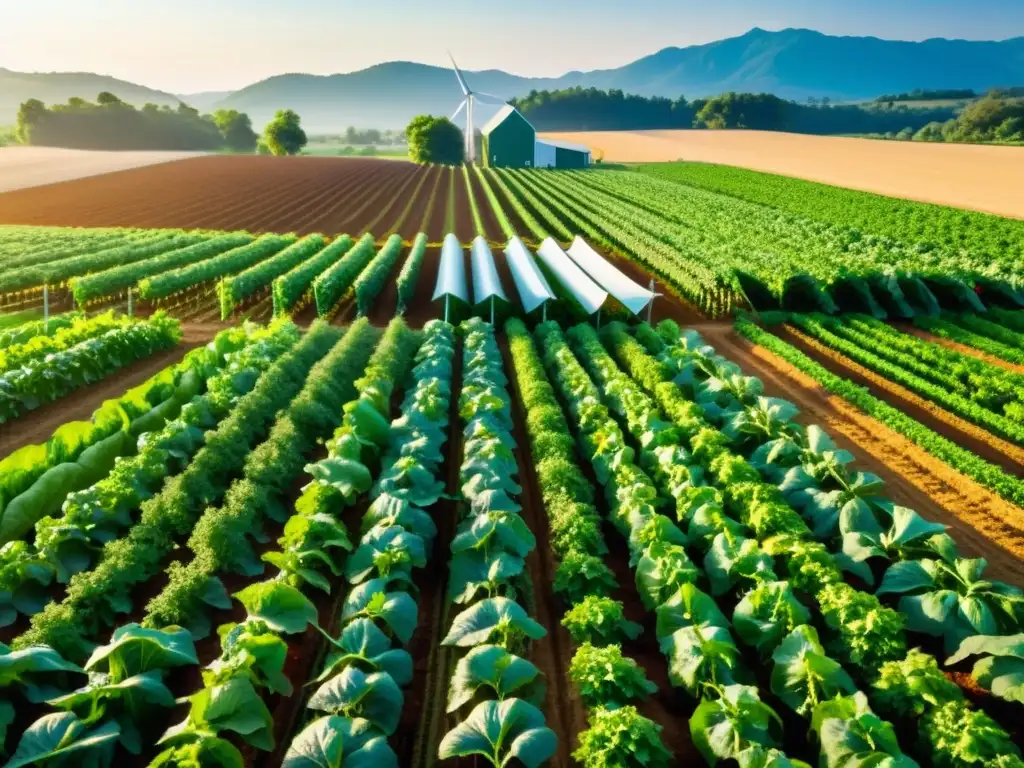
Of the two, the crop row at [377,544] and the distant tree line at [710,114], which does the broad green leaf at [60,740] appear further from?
the distant tree line at [710,114]

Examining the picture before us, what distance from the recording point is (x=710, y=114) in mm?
126625

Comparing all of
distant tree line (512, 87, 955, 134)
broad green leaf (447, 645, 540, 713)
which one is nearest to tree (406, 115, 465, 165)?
distant tree line (512, 87, 955, 134)

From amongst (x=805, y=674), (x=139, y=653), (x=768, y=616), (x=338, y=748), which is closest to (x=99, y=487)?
(x=139, y=653)

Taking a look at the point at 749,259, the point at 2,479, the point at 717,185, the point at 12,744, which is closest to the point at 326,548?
the point at 12,744

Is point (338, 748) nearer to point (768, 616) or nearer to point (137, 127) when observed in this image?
point (768, 616)

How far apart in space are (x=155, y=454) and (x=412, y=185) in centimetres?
5159

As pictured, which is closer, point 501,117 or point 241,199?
point 241,199

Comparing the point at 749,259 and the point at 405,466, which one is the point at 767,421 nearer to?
the point at 405,466

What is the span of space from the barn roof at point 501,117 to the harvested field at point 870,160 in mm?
18068

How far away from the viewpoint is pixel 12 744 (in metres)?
5.98

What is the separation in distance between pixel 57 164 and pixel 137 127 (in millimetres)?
49805

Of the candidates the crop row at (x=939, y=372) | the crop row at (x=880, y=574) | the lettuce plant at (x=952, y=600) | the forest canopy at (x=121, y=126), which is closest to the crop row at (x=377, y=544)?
the crop row at (x=880, y=574)

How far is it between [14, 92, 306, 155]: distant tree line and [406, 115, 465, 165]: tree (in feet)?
73.1

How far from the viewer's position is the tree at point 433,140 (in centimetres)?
8788
